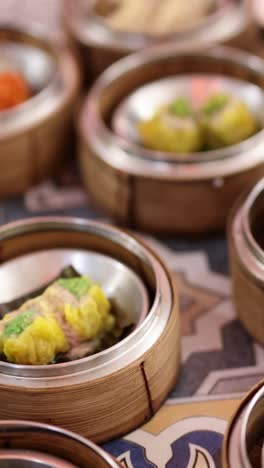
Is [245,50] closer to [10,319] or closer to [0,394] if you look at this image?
[10,319]

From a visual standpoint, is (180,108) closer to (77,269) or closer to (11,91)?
(11,91)

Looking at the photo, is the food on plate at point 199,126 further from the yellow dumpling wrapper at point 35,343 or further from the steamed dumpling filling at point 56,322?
the yellow dumpling wrapper at point 35,343

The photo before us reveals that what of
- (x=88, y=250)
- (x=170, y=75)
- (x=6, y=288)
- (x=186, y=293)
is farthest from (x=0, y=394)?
(x=170, y=75)

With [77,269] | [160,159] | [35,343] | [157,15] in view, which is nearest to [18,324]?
[35,343]

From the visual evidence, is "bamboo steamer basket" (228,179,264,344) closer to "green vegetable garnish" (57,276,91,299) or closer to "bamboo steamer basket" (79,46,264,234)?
"bamboo steamer basket" (79,46,264,234)

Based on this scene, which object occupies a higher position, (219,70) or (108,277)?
(219,70)

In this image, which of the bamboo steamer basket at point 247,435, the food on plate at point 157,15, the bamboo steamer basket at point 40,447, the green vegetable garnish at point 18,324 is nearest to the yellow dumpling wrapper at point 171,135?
the food on plate at point 157,15
